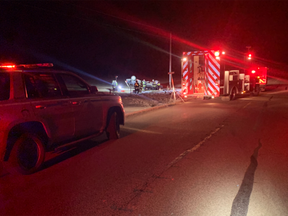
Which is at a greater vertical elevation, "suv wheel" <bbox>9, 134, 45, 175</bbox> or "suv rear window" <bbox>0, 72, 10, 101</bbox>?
"suv rear window" <bbox>0, 72, 10, 101</bbox>

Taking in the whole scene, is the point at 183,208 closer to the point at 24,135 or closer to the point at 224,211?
the point at 224,211

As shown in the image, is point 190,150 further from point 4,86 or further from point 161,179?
point 4,86

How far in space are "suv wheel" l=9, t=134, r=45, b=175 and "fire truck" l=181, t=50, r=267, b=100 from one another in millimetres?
12786

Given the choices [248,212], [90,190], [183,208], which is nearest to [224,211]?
[248,212]

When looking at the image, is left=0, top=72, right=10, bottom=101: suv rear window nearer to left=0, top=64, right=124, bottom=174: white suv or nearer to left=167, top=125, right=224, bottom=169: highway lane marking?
left=0, top=64, right=124, bottom=174: white suv

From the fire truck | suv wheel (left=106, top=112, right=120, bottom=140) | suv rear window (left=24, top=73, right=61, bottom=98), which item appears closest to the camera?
suv rear window (left=24, top=73, right=61, bottom=98)

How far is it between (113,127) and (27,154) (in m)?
2.95

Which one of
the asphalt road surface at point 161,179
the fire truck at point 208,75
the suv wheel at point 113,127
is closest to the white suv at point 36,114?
the asphalt road surface at point 161,179

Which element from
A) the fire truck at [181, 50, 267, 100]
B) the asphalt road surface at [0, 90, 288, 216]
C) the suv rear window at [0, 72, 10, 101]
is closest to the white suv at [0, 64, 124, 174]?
the suv rear window at [0, 72, 10, 101]

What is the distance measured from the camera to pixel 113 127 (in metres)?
7.62

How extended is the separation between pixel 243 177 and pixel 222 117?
699 centimetres

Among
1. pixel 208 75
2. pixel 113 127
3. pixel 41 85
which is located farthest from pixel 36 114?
pixel 208 75

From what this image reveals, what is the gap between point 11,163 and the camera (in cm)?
476

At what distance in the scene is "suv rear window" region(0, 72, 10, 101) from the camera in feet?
14.9
